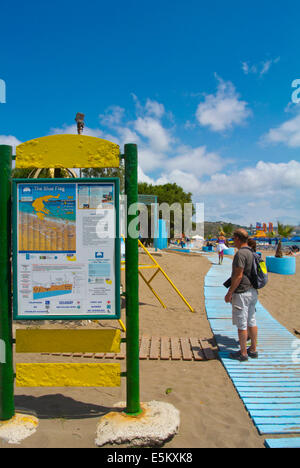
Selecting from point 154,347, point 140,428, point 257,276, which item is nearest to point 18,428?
point 140,428

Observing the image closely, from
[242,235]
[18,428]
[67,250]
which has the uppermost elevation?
[242,235]

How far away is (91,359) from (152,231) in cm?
2170

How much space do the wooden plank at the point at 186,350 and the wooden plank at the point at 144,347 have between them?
1.68ft

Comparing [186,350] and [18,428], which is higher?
[18,428]

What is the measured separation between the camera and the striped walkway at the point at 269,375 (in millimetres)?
2748

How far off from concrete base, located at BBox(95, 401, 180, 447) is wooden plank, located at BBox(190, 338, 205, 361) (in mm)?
1620

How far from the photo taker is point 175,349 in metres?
4.55

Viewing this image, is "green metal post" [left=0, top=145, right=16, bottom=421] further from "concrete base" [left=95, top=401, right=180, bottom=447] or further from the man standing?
the man standing

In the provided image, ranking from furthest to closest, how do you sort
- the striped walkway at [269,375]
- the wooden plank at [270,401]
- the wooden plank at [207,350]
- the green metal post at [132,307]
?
1. the wooden plank at [207,350]
2. the wooden plank at [270,401]
3. the striped walkway at [269,375]
4. the green metal post at [132,307]

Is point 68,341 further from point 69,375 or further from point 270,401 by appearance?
point 270,401

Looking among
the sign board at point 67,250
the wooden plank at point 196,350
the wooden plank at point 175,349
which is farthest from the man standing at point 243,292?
the sign board at point 67,250

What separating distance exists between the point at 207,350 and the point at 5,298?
296cm

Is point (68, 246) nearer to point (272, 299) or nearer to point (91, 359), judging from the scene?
point (91, 359)

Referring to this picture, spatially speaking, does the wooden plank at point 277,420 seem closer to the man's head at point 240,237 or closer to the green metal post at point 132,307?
the green metal post at point 132,307
